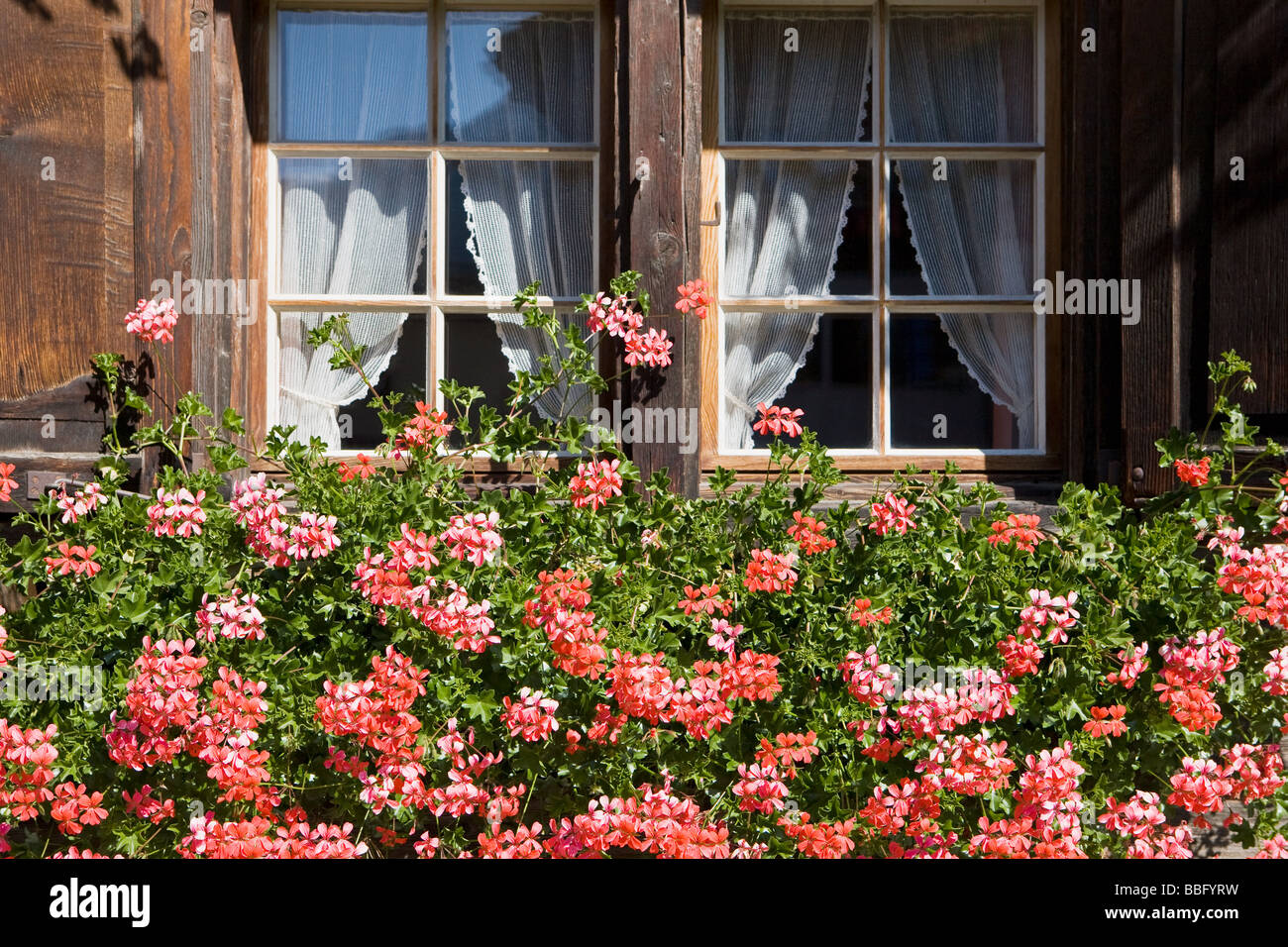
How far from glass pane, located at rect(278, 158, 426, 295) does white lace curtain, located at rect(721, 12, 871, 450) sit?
3.12 feet

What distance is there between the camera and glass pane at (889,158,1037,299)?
3143 millimetres

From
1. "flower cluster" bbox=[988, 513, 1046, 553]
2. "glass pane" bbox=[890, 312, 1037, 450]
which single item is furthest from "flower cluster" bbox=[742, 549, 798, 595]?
"glass pane" bbox=[890, 312, 1037, 450]

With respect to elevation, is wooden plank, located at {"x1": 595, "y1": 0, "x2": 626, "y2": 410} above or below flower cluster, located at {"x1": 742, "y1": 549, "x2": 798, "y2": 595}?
above

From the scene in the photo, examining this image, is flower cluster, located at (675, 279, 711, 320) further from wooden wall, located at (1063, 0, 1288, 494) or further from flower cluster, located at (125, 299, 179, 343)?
flower cluster, located at (125, 299, 179, 343)

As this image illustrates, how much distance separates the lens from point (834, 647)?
8.13 feet

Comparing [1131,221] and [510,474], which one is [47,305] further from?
[1131,221]

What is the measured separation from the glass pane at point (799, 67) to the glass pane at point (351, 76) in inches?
37.3

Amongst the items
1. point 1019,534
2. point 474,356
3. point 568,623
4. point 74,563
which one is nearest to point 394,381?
point 474,356

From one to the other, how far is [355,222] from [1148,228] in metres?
2.24

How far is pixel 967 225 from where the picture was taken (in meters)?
3.15

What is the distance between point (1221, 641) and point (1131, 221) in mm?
1169

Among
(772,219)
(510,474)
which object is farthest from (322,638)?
(772,219)

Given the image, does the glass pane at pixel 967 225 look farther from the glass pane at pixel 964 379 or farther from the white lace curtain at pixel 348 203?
the white lace curtain at pixel 348 203

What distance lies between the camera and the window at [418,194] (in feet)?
10.3
